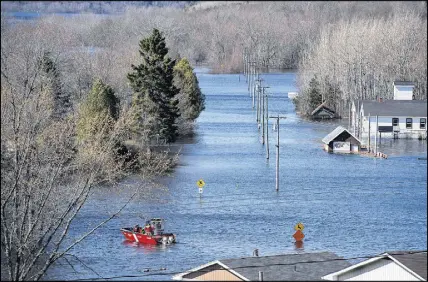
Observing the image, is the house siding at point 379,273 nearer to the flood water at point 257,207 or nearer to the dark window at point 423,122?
the flood water at point 257,207

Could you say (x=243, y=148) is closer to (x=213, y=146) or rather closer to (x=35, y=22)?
(x=213, y=146)

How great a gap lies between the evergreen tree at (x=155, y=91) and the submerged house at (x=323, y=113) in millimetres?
8959

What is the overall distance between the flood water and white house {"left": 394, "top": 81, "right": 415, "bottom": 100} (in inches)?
224

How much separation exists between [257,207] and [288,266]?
922 centimetres

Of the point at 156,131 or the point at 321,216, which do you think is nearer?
the point at 321,216

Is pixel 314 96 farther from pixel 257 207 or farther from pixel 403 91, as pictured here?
pixel 257 207

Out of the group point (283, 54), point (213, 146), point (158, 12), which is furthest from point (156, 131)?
point (158, 12)

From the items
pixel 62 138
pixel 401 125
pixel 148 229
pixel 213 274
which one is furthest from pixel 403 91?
pixel 213 274

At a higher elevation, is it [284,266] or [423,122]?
[284,266]

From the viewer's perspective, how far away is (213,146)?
3031 centimetres

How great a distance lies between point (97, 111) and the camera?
85.5 ft

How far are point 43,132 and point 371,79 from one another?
90.5ft

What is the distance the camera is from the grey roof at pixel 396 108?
33312 mm

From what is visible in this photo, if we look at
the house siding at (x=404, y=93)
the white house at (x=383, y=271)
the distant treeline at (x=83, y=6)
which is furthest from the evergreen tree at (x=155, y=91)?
the white house at (x=383, y=271)
